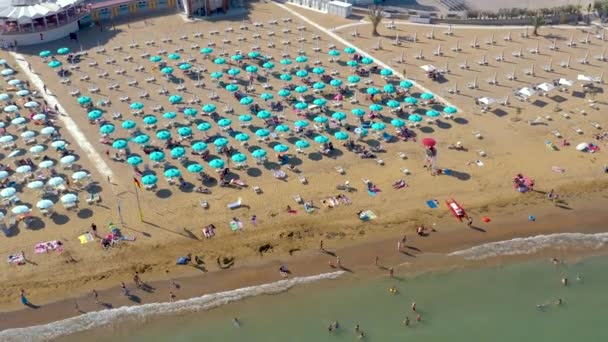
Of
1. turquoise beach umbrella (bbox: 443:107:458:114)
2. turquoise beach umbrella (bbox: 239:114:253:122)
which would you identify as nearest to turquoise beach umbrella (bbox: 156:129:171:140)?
turquoise beach umbrella (bbox: 239:114:253:122)

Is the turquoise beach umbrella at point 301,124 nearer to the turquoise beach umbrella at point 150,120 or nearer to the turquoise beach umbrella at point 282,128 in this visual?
the turquoise beach umbrella at point 282,128


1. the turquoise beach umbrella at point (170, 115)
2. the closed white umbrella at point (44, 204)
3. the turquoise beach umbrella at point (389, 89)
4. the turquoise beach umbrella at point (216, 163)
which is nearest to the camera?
the closed white umbrella at point (44, 204)

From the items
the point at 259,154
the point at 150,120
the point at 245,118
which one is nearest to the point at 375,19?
the point at 245,118

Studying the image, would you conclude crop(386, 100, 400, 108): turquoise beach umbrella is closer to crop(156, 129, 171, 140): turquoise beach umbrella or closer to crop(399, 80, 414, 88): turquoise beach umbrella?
crop(399, 80, 414, 88): turquoise beach umbrella

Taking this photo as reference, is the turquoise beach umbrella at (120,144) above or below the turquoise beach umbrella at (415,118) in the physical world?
below

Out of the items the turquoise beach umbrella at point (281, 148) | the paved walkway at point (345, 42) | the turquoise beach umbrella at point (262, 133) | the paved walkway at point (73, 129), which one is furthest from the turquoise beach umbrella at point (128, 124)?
the paved walkway at point (345, 42)

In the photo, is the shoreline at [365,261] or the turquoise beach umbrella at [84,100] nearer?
the shoreline at [365,261]

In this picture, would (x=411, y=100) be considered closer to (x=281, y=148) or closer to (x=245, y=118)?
(x=281, y=148)
